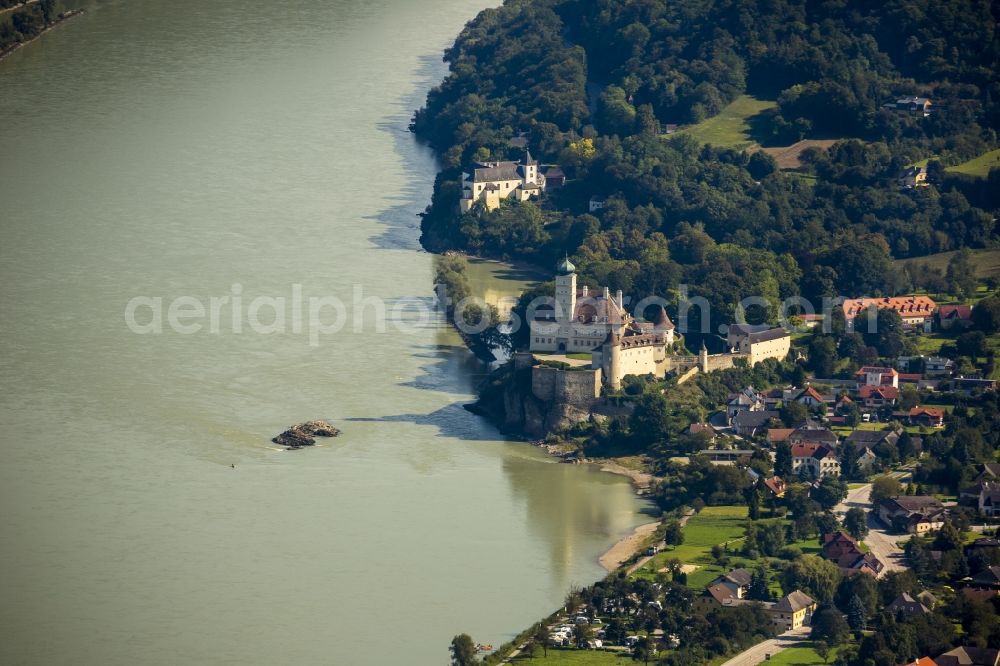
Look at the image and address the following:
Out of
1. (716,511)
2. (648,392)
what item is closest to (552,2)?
(648,392)

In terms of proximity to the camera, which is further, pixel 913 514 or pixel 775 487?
pixel 775 487

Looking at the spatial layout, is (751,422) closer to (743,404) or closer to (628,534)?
(743,404)

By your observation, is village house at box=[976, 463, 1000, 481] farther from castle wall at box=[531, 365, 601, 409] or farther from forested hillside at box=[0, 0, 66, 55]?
forested hillside at box=[0, 0, 66, 55]

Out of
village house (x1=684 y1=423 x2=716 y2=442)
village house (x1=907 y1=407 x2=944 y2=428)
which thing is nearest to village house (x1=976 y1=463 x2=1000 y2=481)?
village house (x1=907 y1=407 x2=944 y2=428)

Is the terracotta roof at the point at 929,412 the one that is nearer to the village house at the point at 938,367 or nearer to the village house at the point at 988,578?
the village house at the point at 938,367

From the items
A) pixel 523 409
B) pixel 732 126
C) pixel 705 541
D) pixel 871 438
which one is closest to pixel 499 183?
pixel 732 126

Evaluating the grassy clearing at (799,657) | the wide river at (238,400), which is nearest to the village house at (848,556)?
the grassy clearing at (799,657)

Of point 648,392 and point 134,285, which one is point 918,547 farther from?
point 134,285
